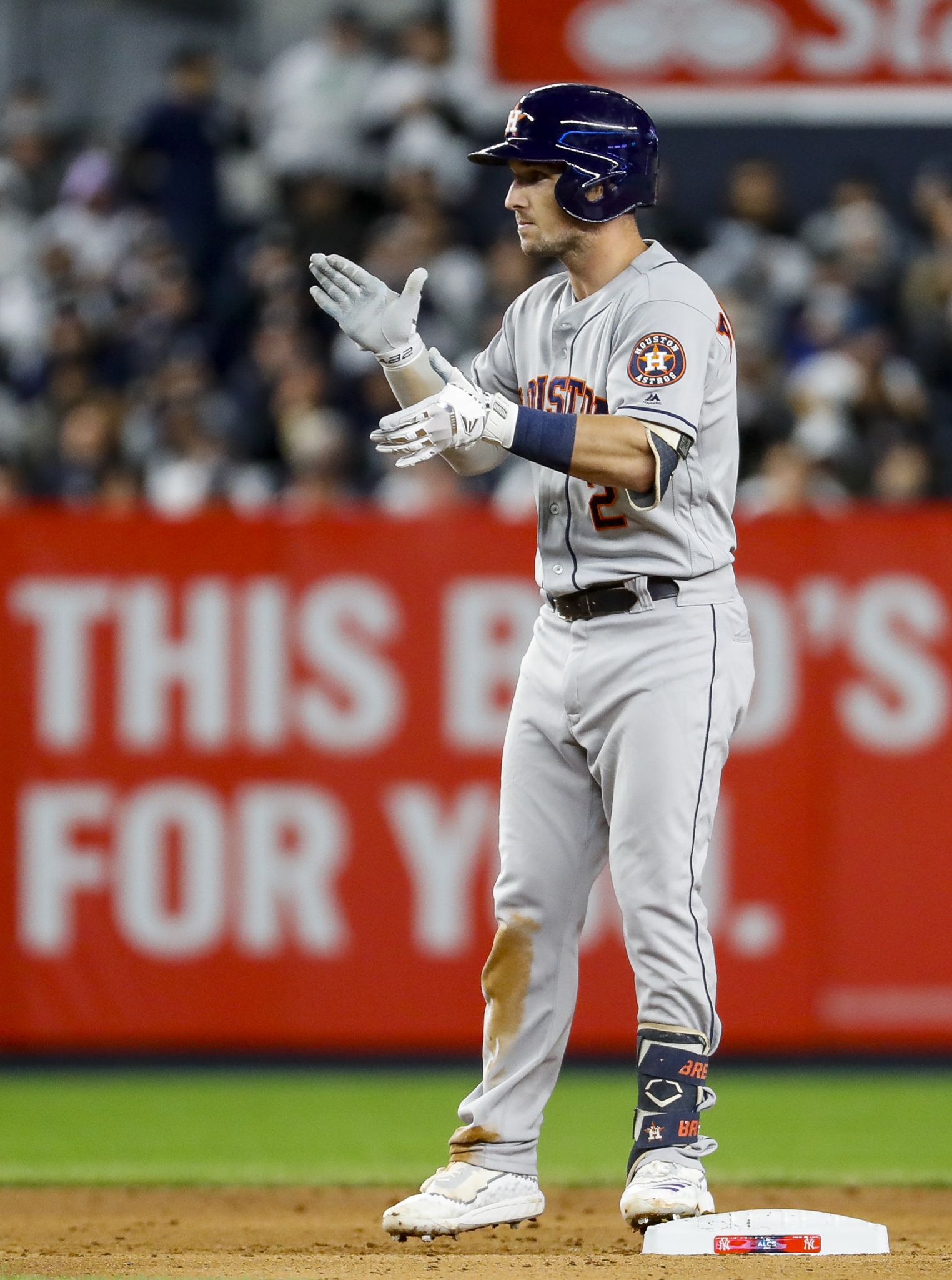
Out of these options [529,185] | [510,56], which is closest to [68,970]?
[529,185]

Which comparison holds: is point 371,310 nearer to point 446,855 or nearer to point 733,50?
point 446,855

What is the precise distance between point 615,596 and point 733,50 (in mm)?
6614

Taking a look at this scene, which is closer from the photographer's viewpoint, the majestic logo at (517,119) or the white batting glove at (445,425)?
the white batting glove at (445,425)

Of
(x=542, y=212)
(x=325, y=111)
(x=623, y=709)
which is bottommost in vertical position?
(x=623, y=709)

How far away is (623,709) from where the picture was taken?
4.17m

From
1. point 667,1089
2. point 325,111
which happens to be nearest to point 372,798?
point 667,1089

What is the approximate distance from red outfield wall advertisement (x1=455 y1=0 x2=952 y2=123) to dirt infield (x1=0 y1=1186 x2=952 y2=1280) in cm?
612

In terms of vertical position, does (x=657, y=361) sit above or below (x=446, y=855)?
above

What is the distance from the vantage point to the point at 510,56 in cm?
994

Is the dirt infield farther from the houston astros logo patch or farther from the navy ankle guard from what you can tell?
the houston astros logo patch

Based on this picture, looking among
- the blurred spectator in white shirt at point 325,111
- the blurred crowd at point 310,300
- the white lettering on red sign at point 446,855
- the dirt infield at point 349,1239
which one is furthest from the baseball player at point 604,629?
the blurred spectator in white shirt at point 325,111

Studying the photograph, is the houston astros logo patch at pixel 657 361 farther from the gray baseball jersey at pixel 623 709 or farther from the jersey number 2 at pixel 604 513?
the jersey number 2 at pixel 604 513

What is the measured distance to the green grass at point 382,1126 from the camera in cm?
577

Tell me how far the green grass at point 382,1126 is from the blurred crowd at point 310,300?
2048mm
